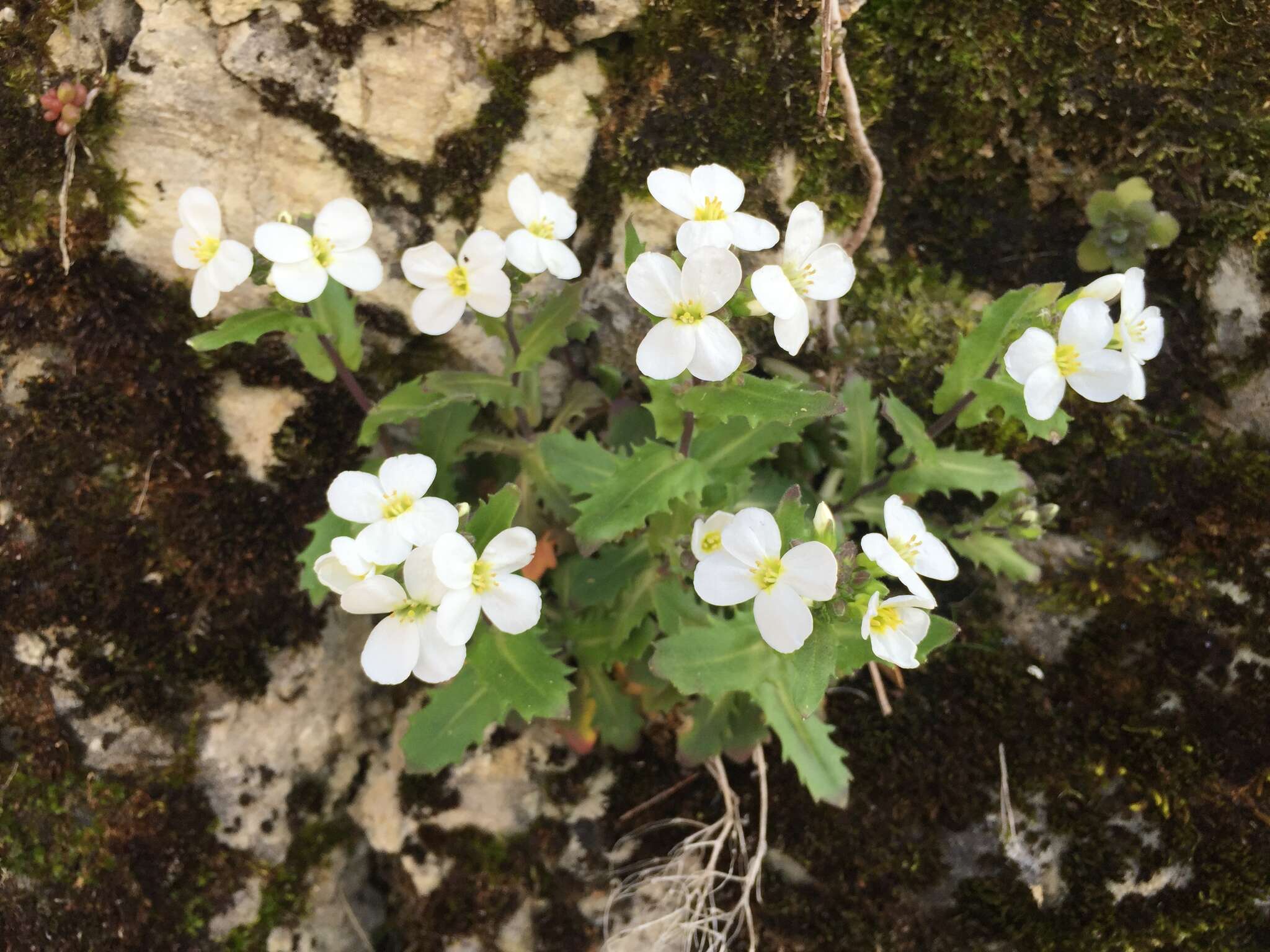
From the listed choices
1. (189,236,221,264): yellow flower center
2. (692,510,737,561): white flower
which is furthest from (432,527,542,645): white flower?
(189,236,221,264): yellow flower center

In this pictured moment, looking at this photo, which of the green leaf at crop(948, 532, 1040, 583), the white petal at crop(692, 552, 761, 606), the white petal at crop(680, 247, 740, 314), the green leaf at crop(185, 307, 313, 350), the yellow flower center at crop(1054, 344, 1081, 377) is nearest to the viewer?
the white petal at crop(680, 247, 740, 314)

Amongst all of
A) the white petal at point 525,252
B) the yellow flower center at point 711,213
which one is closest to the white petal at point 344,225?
the white petal at point 525,252

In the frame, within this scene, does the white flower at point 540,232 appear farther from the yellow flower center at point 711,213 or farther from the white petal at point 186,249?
the white petal at point 186,249

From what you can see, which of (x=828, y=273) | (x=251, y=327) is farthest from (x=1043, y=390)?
(x=251, y=327)

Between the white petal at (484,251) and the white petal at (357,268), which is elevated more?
the white petal at (484,251)

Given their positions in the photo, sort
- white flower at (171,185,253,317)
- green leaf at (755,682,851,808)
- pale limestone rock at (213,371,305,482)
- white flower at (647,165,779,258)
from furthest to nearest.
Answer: pale limestone rock at (213,371,305,482) < green leaf at (755,682,851,808) < white flower at (171,185,253,317) < white flower at (647,165,779,258)

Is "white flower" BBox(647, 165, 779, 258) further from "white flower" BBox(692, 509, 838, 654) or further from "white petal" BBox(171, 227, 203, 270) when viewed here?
"white petal" BBox(171, 227, 203, 270)

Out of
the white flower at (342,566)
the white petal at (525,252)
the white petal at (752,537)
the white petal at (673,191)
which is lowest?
the white flower at (342,566)
